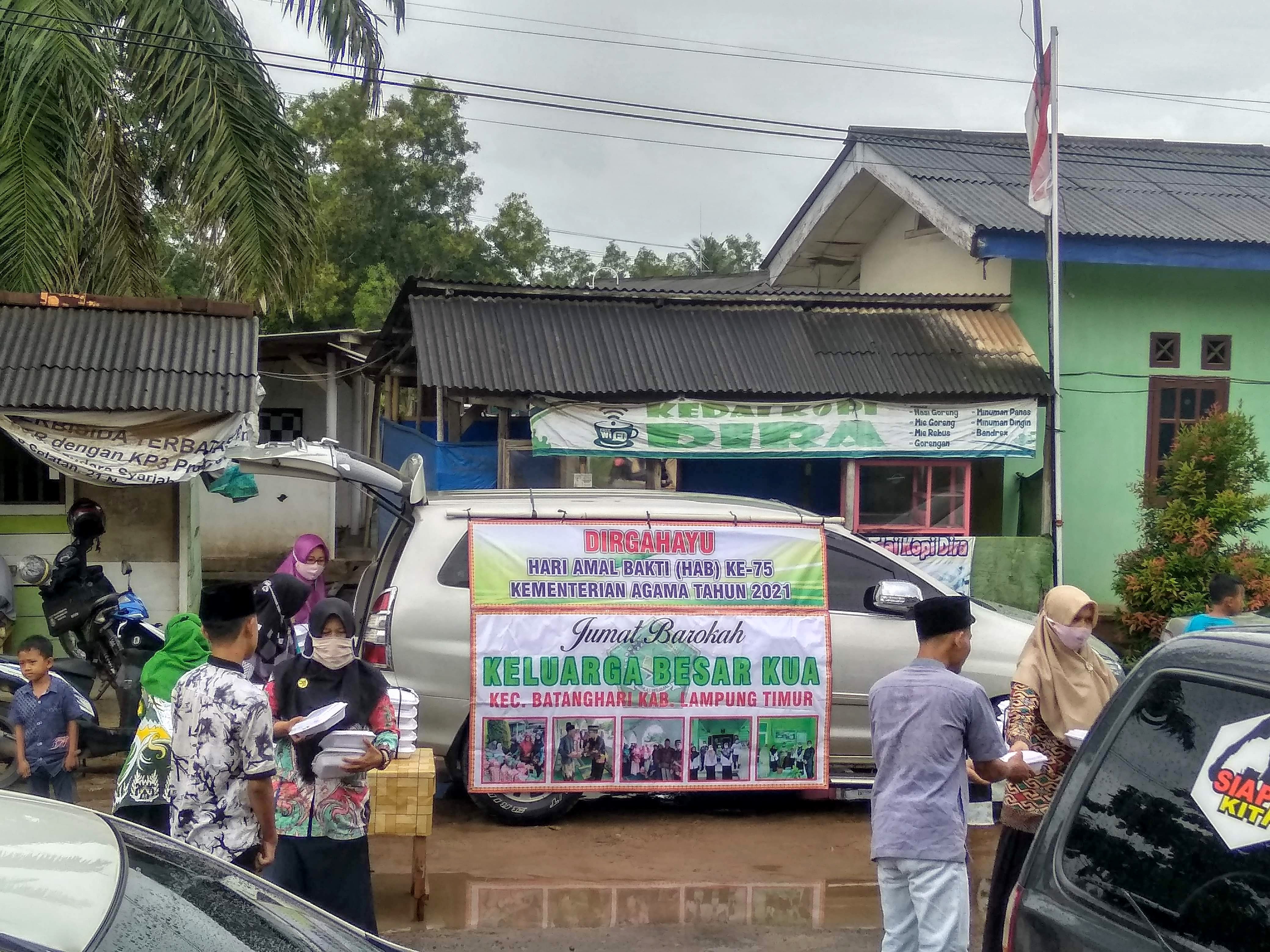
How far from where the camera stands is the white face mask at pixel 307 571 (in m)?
7.97

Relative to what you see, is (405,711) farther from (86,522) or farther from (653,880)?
(86,522)

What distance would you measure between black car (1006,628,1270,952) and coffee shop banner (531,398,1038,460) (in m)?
8.57

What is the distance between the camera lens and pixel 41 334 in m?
9.40

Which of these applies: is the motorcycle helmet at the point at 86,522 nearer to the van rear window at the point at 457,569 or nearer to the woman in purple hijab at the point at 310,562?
the woman in purple hijab at the point at 310,562

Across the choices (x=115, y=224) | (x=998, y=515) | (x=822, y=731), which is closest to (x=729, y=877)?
(x=822, y=731)

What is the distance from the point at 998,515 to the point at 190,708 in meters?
10.7

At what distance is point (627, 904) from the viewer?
5.96 m

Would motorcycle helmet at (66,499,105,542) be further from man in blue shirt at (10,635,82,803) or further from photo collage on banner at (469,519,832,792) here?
photo collage on banner at (469,519,832,792)

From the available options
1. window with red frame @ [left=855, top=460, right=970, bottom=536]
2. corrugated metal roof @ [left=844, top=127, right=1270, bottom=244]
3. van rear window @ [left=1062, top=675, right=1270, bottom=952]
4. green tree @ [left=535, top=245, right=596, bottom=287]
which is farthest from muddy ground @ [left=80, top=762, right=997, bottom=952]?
green tree @ [left=535, top=245, right=596, bottom=287]

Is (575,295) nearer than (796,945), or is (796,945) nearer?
(796,945)

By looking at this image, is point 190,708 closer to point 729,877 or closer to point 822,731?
point 729,877

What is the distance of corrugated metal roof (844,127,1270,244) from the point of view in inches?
512

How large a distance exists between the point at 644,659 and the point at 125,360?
15.8 feet

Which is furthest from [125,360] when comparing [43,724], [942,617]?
[942,617]
